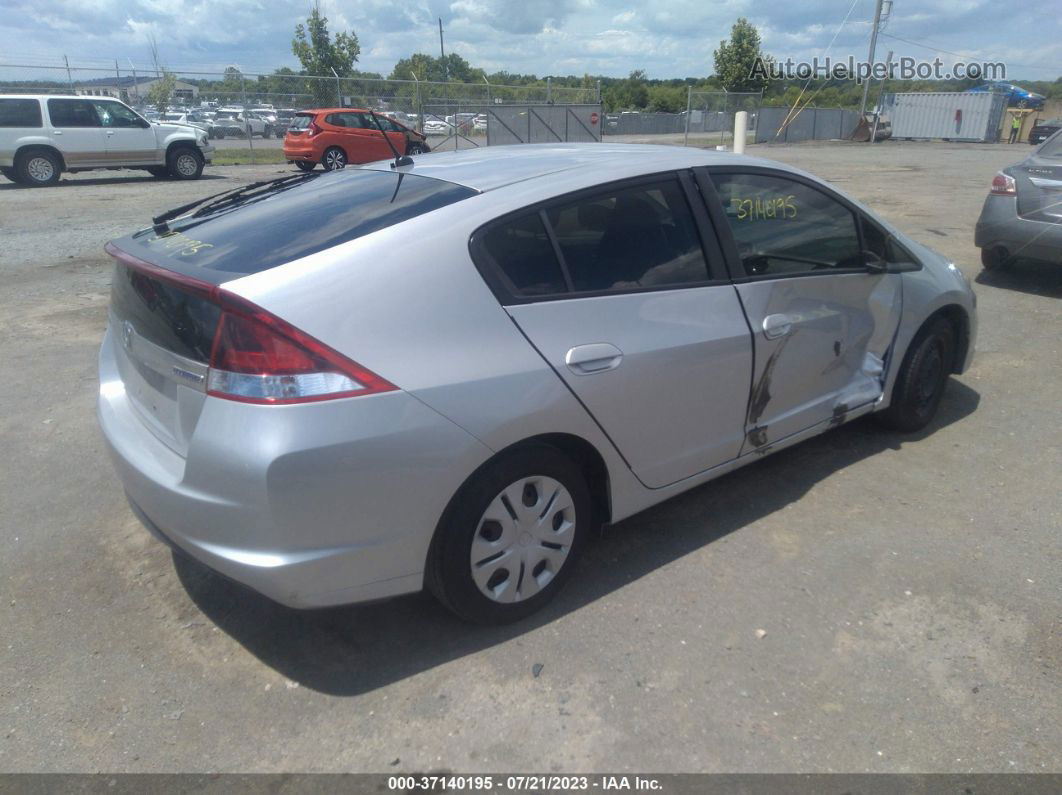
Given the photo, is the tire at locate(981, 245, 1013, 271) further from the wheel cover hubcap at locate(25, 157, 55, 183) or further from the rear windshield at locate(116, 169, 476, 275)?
the wheel cover hubcap at locate(25, 157, 55, 183)

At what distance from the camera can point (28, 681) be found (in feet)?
8.84

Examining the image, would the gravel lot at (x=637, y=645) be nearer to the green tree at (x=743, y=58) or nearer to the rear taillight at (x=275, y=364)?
the rear taillight at (x=275, y=364)

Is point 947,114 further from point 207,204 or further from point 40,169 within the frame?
point 207,204

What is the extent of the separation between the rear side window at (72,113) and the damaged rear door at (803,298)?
18.1m

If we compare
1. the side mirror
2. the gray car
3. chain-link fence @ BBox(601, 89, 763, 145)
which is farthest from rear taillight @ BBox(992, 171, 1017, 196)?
chain-link fence @ BBox(601, 89, 763, 145)

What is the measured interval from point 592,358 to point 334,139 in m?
19.2

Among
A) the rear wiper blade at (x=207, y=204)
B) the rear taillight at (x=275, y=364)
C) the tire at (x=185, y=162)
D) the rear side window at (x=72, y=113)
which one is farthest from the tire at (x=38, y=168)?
the rear taillight at (x=275, y=364)

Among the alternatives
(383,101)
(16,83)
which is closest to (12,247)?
(16,83)

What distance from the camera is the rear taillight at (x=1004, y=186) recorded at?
7578 mm

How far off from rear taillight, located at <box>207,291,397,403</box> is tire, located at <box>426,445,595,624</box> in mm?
554

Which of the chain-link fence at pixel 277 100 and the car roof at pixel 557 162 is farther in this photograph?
the chain-link fence at pixel 277 100

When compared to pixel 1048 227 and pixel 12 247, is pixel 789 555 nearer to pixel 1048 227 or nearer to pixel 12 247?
pixel 1048 227

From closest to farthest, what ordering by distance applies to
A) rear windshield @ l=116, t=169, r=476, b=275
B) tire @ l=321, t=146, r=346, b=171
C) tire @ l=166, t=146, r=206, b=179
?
Result: rear windshield @ l=116, t=169, r=476, b=275 < tire @ l=166, t=146, r=206, b=179 < tire @ l=321, t=146, r=346, b=171

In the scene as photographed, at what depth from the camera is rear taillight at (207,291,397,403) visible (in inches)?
90.9
